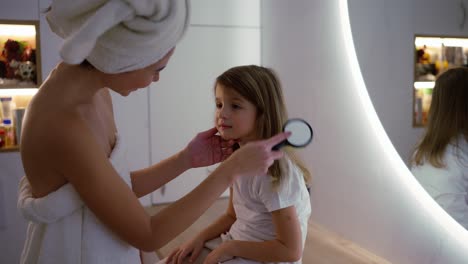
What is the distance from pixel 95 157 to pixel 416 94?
119 centimetres

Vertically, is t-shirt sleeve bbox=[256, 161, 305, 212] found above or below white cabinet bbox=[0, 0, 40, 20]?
below

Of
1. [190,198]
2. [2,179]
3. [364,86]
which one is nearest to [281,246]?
[190,198]

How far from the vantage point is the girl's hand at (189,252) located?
4.67 ft

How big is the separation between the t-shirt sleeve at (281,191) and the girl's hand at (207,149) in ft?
0.44

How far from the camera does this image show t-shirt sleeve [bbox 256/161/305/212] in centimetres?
120

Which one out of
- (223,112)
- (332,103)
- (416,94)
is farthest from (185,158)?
(332,103)

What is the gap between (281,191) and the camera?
122 cm

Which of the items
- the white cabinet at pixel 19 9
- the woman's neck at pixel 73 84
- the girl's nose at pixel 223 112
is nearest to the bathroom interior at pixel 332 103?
the white cabinet at pixel 19 9

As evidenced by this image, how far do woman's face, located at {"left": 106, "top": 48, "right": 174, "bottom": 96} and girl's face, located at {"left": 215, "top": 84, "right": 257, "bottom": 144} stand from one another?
1.39 ft

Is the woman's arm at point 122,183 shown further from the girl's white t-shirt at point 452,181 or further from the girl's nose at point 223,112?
the girl's white t-shirt at point 452,181

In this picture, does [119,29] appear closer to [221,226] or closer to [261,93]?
[261,93]

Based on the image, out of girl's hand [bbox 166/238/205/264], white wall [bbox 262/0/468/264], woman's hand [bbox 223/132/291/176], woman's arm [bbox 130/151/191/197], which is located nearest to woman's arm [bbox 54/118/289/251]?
woman's hand [bbox 223/132/291/176]

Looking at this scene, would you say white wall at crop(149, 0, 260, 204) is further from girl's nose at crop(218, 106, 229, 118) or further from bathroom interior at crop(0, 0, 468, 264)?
girl's nose at crop(218, 106, 229, 118)

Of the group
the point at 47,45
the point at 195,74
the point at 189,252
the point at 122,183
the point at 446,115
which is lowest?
the point at 189,252
